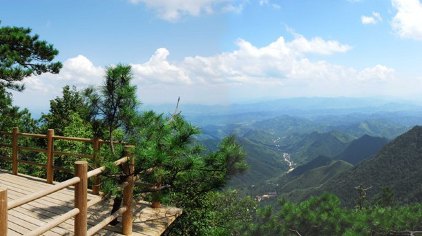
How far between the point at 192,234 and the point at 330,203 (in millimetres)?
5548

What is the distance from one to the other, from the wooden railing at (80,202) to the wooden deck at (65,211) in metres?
0.44

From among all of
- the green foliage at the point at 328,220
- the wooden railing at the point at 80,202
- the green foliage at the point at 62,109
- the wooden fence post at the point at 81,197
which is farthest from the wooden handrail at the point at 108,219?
the green foliage at the point at 62,109

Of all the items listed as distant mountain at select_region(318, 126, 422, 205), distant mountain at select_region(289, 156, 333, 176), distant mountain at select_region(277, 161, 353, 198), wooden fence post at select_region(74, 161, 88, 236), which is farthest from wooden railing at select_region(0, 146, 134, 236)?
distant mountain at select_region(289, 156, 333, 176)

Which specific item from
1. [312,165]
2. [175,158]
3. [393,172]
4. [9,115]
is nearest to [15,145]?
[175,158]

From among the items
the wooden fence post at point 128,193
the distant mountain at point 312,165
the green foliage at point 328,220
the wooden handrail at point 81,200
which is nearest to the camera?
the wooden handrail at point 81,200

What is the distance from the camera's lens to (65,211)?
6652 millimetres

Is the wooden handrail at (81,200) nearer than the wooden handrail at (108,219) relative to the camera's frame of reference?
Yes

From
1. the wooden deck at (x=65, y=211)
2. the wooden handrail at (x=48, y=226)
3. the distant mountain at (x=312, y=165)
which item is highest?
the wooden handrail at (x=48, y=226)

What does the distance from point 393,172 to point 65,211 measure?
76427 mm

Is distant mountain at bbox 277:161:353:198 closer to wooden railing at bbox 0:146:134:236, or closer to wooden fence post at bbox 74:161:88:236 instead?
wooden railing at bbox 0:146:134:236

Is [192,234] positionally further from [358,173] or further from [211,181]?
[358,173]

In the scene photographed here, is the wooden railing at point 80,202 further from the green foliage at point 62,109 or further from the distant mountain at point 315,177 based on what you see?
→ the distant mountain at point 315,177

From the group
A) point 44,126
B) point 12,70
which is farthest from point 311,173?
point 12,70

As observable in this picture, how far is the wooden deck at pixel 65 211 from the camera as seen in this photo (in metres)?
5.85
